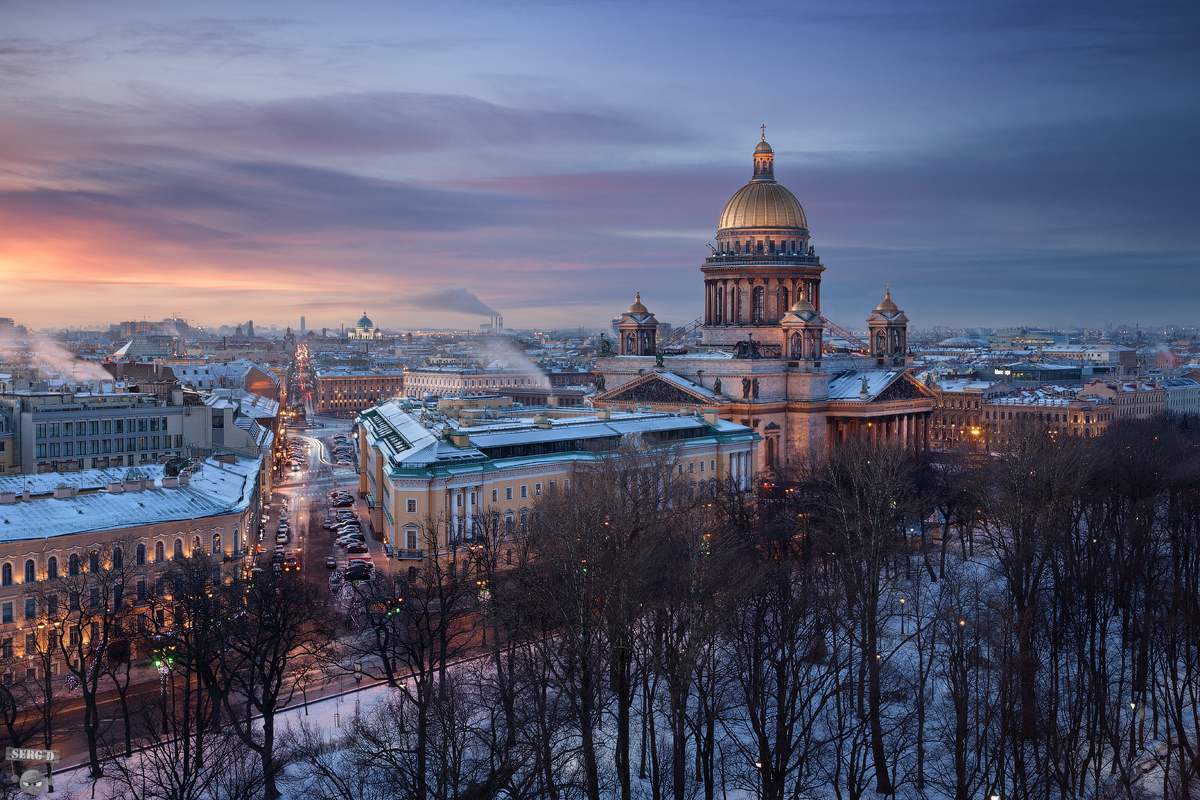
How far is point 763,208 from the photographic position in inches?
3967

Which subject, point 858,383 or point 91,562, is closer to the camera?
point 91,562

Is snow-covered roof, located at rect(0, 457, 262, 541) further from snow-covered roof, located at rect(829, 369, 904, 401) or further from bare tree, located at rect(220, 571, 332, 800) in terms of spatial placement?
snow-covered roof, located at rect(829, 369, 904, 401)

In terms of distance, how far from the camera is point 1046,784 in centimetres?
2878

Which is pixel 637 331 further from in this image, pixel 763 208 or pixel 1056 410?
pixel 1056 410

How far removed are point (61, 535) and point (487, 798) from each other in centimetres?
2290

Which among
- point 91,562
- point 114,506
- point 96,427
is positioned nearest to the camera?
point 91,562

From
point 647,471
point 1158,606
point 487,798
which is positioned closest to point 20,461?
point 647,471

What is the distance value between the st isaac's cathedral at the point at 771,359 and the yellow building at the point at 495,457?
9.34 metres

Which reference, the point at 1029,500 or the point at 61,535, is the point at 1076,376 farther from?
Result: the point at 61,535

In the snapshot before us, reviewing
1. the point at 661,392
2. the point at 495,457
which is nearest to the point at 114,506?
the point at 495,457

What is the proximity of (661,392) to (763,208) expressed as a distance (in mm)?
22379

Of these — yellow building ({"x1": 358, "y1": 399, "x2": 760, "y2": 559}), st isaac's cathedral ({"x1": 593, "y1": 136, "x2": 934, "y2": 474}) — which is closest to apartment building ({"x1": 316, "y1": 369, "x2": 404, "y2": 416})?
st isaac's cathedral ({"x1": 593, "y1": 136, "x2": 934, "y2": 474})

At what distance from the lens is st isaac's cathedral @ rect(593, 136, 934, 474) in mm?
89188

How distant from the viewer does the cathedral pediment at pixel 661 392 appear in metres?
87.0
